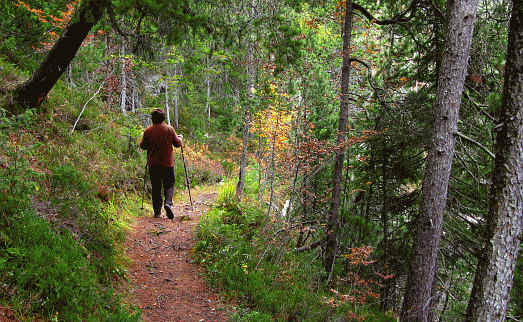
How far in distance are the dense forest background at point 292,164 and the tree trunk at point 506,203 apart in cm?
2

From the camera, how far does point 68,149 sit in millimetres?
6508

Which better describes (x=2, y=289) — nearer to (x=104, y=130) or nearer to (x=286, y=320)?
(x=286, y=320)

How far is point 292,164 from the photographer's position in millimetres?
8141

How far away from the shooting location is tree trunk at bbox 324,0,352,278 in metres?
6.85

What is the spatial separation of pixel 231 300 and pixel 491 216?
12.7ft

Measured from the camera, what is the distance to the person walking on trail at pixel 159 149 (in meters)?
7.15

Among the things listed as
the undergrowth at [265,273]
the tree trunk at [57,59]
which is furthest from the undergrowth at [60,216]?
the undergrowth at [265,273]

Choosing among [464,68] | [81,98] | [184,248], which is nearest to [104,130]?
[81,98]

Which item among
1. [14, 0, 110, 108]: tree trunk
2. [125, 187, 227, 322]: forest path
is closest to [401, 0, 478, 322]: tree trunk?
[125, 187, 227, 322]: forest path

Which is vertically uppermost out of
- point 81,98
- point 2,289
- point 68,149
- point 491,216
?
point 81,98

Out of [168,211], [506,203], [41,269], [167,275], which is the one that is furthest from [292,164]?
[41,269]

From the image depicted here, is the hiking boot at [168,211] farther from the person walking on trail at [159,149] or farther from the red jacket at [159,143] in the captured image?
the red jacket at [159,143]

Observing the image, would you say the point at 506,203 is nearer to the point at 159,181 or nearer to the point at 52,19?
the point at 159,181

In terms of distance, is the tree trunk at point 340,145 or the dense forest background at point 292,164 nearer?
the dense forest background at point 292,164
